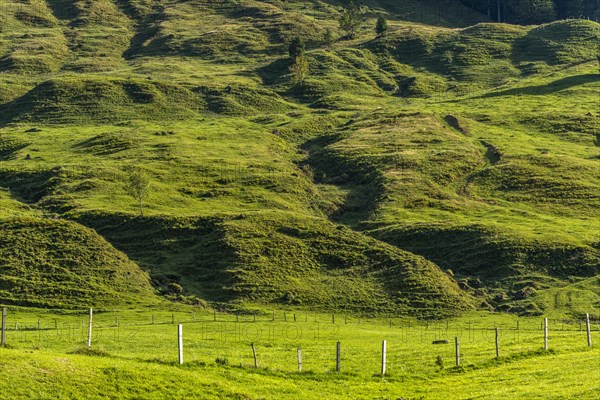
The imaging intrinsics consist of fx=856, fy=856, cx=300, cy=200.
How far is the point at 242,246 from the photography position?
112 m

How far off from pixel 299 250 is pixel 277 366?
6913 cm

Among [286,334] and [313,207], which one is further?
[313,207]

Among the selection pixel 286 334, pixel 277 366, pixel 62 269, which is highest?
pixel 62 269

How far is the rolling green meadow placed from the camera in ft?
137

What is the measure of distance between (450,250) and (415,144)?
53133mm

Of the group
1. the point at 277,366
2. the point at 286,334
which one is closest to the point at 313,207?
the point at 286,334

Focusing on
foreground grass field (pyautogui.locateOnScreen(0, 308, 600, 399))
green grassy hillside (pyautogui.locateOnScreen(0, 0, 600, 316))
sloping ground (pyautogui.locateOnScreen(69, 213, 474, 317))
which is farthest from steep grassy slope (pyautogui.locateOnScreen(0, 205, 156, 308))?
foreground grass field (pyautogui.locateOnScreen(0, 308, 600, 399))

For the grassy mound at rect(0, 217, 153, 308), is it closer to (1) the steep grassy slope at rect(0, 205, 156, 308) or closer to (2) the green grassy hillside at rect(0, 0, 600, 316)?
(1) the steep grassy slope at rect(0, 205, 156, 308)

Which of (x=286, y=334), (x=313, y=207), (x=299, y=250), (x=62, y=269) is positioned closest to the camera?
(x=286, y=334)

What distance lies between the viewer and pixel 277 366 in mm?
45219

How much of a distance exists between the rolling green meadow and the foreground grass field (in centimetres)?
18

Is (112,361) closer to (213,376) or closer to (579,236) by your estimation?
(213,376)

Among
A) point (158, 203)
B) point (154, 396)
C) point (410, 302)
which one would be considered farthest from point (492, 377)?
point (158, 203)

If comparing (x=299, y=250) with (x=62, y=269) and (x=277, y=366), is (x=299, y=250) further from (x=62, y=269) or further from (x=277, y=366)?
(x=277, y=366)
